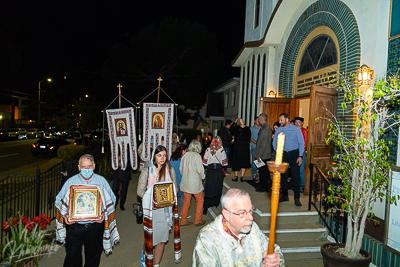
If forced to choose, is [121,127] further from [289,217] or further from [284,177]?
[289,217]

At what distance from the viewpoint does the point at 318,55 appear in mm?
9445

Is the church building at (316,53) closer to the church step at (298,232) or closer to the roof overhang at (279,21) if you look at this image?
the roof overhang at (279,21)

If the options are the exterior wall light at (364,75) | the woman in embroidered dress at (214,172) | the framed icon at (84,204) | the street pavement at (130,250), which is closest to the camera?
the framed icon at (84,204)

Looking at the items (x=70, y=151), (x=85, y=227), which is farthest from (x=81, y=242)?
(x=70, y=151)

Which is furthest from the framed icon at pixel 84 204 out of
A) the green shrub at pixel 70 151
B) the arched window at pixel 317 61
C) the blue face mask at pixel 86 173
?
the green shrub at pixel 70 151

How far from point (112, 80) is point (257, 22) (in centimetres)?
1780

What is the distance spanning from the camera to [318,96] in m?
7.61

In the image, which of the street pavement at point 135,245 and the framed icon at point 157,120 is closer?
the street pavement at point 135,245

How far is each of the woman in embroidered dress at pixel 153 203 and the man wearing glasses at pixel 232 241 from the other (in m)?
2.28

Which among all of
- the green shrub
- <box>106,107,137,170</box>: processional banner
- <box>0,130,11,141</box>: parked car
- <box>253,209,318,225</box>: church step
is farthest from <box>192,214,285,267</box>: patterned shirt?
<box>0,130,11,141</box>: parked car

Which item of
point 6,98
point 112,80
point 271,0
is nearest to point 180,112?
point 112,80

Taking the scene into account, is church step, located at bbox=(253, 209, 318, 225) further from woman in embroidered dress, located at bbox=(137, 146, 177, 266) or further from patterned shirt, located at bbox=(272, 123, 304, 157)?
woman in embroidered dress, located at bbox=(137, 146, 177, 266)

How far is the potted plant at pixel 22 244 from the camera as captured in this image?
166 inches

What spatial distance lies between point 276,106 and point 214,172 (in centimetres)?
435
